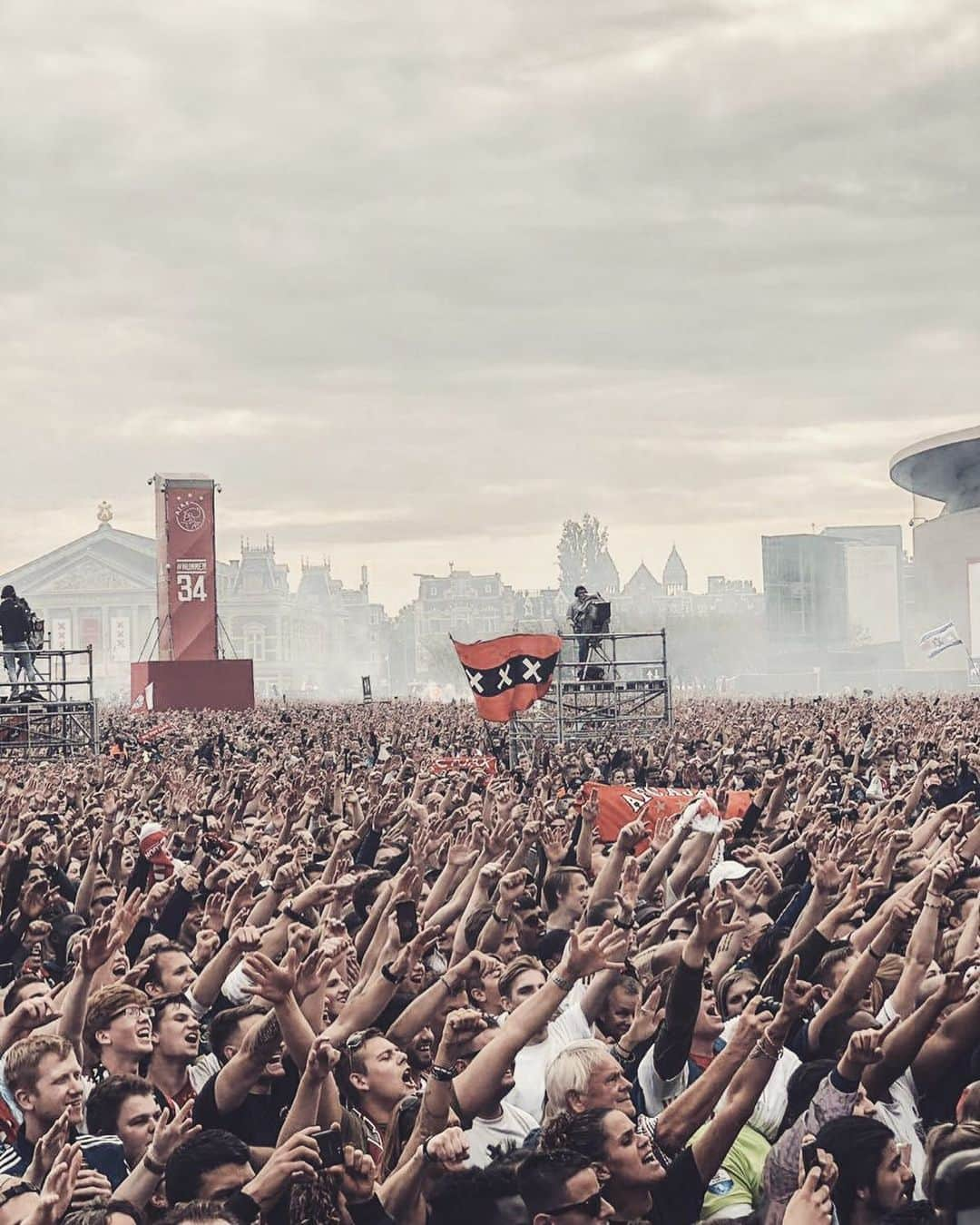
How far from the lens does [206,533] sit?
2156 inches

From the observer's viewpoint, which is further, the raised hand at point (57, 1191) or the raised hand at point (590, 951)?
the raised hand at point (590, 951)

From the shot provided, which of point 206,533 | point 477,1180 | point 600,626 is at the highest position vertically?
point 206,533

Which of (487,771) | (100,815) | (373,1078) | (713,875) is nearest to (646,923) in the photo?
(713,875)

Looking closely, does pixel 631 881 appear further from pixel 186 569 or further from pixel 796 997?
pixel 186 569

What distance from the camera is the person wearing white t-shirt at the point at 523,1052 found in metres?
4.98

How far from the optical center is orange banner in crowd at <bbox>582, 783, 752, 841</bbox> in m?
14.4

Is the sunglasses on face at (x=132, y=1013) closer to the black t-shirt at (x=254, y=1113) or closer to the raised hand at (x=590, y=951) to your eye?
the black t-shirt at (x=254, y=1113)

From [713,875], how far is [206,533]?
4724 cm

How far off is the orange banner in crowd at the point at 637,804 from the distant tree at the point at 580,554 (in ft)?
378

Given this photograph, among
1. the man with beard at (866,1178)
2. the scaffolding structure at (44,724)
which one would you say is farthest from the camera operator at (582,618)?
the man with beard at (866,1178)

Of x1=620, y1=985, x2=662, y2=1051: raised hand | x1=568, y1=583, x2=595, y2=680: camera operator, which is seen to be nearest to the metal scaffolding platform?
x1=568, y1=583, x2=595, y2=680: camera operator

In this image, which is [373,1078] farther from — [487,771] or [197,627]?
[197,627]

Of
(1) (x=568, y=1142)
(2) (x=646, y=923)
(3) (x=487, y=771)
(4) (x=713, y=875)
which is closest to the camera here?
(1) (x=568, y=1142)

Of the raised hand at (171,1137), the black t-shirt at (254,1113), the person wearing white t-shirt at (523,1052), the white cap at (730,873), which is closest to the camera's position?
the raised hand at (171,1137)
